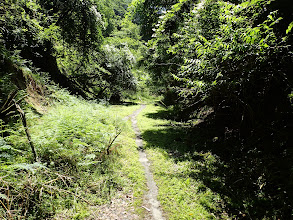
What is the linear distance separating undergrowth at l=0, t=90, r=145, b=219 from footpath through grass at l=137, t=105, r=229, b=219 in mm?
868

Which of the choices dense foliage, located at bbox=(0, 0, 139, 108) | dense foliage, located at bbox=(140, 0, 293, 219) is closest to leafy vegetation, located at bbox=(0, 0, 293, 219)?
dense foliage, located at bbox=(140, 0, 293, 219)

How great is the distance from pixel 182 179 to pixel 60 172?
394 cm

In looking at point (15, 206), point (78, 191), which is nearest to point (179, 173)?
point (78, 191)

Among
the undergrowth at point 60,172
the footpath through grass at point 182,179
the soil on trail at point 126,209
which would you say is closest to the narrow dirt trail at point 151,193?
the soil on trail at point 126,209

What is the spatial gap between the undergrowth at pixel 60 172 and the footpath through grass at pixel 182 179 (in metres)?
0.87

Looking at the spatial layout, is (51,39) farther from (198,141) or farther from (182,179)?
(182,179)

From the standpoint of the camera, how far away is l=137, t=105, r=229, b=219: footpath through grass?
432cm

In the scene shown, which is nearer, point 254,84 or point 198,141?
point 254,84

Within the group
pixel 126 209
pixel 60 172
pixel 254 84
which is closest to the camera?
pixel 126 209

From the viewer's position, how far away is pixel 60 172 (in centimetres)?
466

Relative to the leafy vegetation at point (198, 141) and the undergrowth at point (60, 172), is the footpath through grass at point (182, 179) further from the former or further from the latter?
the undergrowth at point (60, 172)

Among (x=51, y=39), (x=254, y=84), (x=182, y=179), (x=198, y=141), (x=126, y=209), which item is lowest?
(x=126, y=209)

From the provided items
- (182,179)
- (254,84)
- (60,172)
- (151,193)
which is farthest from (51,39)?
(254,84)

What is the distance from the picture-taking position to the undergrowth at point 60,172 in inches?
140
